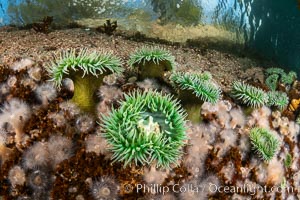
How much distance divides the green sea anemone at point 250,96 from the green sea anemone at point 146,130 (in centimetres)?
148

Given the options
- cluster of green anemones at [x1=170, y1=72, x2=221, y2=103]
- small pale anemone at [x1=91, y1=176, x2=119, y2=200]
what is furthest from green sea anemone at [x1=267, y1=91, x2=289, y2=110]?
small pale anemone at [x1=91, y1=176, x2=119, y2=200]

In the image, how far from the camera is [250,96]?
4195 millimetres

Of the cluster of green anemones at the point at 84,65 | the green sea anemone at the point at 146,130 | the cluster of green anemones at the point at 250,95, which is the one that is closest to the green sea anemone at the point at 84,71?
the cluster of green anemones at the point at 84,65

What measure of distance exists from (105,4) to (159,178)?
392 centimetres

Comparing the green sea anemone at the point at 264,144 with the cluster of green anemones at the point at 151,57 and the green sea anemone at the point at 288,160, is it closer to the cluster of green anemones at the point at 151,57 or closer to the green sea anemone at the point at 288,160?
the green sea anemone at the point at 288,160

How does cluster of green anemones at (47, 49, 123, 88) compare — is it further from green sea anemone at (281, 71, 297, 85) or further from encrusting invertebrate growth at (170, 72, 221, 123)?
green sea anemone at (281, 71, 297, 85)

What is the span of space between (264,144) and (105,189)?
1.94 meters

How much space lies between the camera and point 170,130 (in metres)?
3.01

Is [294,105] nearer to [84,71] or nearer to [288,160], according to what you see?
[288,160]

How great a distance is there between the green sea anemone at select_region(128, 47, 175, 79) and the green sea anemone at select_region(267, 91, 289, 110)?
4.99 feet

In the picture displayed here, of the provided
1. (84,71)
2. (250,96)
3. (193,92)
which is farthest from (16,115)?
(250,96)

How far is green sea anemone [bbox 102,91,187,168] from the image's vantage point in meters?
2.82

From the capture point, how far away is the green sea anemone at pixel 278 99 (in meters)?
4.57

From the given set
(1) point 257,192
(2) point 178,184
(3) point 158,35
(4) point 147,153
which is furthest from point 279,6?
(4) point 147,153
